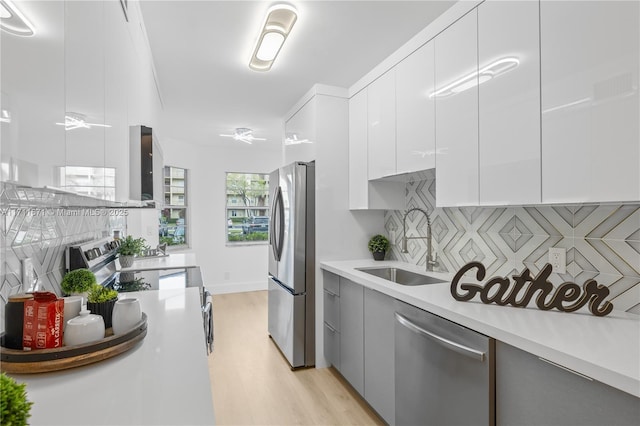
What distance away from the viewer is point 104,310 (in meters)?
1.15

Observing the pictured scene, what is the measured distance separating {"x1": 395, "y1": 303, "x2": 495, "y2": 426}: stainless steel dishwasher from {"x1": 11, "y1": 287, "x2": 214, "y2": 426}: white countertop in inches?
40.6

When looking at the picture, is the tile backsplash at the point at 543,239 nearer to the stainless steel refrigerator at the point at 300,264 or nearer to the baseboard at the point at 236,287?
the stainless steel refrigerator at the point at 300,264

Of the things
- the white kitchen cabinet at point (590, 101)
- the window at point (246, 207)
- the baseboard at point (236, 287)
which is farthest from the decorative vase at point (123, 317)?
the window at point (246, 207)

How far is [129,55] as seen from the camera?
174cm

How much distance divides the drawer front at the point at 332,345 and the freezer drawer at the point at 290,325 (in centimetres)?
20

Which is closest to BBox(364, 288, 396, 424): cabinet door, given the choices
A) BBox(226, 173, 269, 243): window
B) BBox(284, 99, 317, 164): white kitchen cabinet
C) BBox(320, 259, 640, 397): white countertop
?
BBox(320, 259, 640, 397): white countertop

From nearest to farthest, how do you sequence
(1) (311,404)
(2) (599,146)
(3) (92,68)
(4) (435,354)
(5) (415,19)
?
(3) (92,68)
(2) (599,146)
(4) (435,354)
(5) (415,19)
(1) (311,404)

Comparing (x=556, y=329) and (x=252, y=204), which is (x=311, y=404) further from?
(x=252, y=204)

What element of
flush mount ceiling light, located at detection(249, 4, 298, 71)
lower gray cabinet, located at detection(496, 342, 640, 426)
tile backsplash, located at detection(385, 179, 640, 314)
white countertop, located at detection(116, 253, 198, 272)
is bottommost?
lower gray cabinet, located at detection(496, 342, 640, 426)

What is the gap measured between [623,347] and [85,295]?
Result: 1.87 metres

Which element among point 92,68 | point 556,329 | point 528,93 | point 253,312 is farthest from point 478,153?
point 253,312

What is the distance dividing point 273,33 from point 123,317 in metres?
1.81

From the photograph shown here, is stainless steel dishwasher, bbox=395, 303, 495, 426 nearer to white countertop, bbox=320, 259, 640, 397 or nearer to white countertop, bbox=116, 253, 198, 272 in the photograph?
white countertop, bbox=320, 259, 640, 397

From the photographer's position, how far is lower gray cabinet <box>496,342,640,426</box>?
0.93 m
